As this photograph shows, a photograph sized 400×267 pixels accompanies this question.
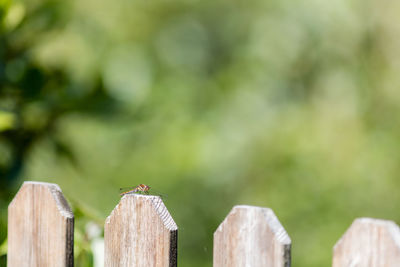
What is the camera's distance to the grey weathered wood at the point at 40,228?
107 centimetres

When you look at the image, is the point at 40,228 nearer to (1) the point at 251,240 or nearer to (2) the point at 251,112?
(1) the point at 251,240

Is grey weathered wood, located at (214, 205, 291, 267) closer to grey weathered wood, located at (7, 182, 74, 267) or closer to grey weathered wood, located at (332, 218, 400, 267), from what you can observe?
grey weathered wood, located at (332, 218, 400, 267)

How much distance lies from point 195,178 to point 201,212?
478mm

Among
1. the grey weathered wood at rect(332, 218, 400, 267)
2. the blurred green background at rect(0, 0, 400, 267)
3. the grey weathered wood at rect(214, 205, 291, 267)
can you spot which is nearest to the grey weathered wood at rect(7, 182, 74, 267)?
the grey weathered wood at rect(214, 205, 291, 267)

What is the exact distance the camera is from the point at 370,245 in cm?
79

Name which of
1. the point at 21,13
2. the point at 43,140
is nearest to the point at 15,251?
the point at 43,140

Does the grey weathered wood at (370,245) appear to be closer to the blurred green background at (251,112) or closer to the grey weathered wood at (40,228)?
the grey weathered wood at (40,228)

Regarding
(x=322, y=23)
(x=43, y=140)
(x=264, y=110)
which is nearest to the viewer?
(x=43, y=140)

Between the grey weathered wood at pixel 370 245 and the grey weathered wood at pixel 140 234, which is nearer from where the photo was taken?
the grey weathered wood at pixel 370 245

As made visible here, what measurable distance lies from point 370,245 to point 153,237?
403 millimetres

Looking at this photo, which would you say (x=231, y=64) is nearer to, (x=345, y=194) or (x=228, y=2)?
(x=228, y=2)

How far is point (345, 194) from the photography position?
477 centimetres

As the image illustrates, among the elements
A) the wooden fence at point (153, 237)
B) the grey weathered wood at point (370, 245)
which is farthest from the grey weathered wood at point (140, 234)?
the grey weathered wood at point (370, 245)

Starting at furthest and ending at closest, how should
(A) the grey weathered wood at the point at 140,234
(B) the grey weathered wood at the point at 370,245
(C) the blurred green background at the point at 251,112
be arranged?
(C) the blurred green background at the point at 251,112
(A) the grey weathered wood at the point at 140,234
(B) the grey weathered wood at the point at 370,245
